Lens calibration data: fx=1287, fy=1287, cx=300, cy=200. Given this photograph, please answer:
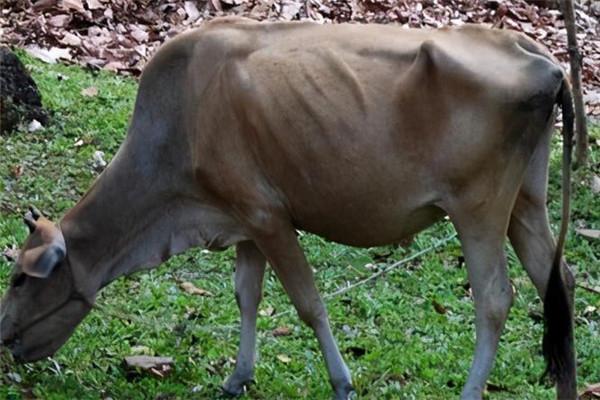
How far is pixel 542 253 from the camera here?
21.5 ft

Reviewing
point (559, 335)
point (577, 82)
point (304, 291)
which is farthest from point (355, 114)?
point (577, 82)

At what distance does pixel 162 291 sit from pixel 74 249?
1.28m

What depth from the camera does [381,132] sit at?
618 cm

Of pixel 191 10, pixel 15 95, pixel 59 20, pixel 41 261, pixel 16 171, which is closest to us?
pixel 41 261

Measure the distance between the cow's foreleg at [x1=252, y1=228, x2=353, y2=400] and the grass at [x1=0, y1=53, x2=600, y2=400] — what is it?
164 mm

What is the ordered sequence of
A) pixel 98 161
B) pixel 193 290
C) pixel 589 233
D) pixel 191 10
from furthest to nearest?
pixel 191 10 < pixel 98 161 < pixel 589 233 < pixel 193 290

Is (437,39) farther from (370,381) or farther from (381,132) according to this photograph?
(370,381)

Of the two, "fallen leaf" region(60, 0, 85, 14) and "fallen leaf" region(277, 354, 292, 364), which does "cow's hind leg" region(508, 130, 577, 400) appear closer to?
"fallen leaf" region(277, 354, 292, 364)

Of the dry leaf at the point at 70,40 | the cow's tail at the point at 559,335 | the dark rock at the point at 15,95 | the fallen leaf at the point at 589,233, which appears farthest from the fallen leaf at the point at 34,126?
the cow's tail at the point at 559,335

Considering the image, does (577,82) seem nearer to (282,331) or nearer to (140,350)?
(282,331)

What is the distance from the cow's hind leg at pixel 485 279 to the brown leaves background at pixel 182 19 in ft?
21.4

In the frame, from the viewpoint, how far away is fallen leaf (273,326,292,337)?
7.52 meters

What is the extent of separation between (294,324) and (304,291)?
1.13m

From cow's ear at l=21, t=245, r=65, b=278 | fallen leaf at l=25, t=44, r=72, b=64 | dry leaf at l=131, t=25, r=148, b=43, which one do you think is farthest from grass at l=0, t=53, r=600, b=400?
dry leaf at l=131, t=25, r=148, b=43
